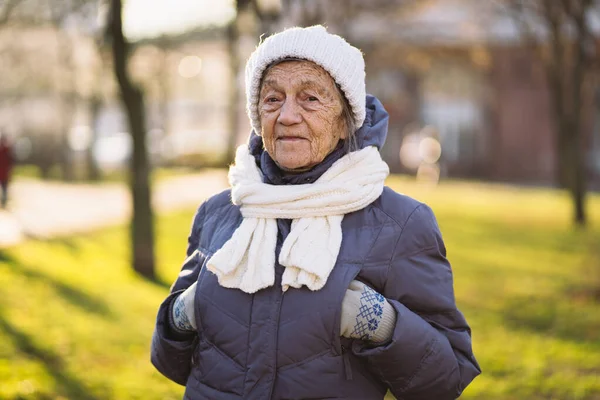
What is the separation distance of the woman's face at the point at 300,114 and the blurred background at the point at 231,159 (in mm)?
740

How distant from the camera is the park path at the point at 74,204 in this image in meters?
16.0

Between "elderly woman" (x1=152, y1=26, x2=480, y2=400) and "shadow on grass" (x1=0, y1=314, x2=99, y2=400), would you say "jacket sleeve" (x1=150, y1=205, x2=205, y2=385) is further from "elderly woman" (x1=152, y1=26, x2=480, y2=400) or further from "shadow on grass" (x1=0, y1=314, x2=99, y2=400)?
"shadow on grass" (x1=0, y1=314, x2=99, y2=400)

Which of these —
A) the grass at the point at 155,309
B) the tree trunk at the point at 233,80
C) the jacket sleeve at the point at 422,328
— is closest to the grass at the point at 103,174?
the tree trunk at the point at 233,80

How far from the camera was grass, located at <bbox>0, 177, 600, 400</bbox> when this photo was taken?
6.23 metres

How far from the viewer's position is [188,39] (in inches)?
1237

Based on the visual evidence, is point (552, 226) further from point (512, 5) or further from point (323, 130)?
point (323, 130)

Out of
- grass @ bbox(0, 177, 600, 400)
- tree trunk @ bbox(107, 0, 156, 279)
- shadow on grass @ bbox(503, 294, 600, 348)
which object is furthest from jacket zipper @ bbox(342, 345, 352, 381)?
tree trunk @ bbox(107, 0, 156, 279)

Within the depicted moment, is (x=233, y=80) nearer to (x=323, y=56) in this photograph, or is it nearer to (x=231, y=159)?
(x=231, y=159)

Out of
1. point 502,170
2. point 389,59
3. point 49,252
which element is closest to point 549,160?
point 502,170

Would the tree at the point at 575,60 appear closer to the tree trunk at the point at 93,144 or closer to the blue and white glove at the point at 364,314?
the blue and white glove at the point at 364,314

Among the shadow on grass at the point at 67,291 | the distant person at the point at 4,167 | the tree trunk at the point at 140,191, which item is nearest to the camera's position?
the shadow on grass at the point at 67,291

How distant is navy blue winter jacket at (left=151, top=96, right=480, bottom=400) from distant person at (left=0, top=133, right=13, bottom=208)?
58.1ft

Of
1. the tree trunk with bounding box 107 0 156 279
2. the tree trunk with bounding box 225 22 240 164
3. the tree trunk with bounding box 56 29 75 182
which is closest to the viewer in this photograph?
the tree trunk with bounding box 107 0 156 279

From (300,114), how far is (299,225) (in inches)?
14.2
